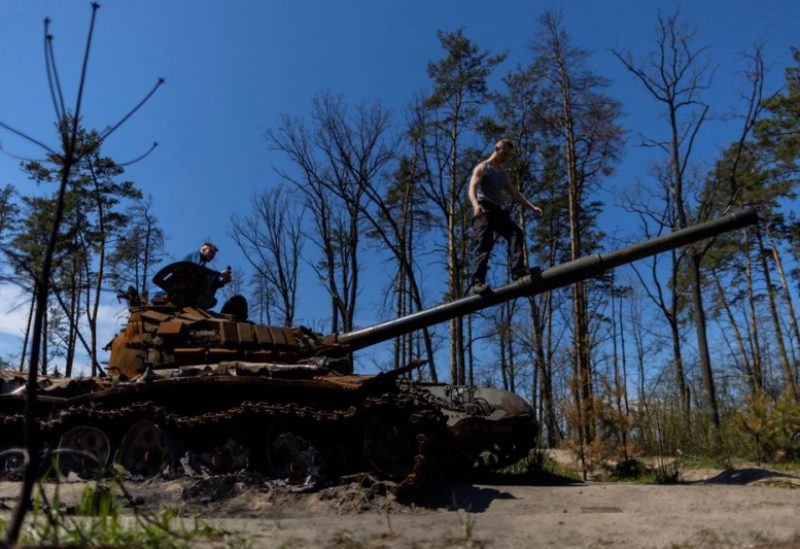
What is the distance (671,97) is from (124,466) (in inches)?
553

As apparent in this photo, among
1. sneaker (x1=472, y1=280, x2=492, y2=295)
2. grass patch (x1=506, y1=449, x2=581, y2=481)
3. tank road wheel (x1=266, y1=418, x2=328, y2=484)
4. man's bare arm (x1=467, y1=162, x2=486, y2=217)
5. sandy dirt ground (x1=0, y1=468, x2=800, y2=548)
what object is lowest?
sandy dirt ground (x1=0, y1=468, x2=800, y2=548)

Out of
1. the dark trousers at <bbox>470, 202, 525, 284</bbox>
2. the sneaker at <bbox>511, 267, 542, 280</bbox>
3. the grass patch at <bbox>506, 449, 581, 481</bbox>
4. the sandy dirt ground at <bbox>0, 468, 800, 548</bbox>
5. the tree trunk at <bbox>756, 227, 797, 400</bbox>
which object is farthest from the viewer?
the tree trunk at <bbox>756, 227, 797, 400</bbox>

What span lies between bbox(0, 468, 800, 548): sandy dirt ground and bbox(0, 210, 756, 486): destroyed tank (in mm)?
487

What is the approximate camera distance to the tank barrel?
6996 millimetres

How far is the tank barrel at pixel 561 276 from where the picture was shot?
275 inches

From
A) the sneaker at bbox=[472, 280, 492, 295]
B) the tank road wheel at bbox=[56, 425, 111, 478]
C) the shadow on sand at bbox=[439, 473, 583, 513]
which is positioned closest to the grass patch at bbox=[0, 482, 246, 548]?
the shadow on sand at bbox=[439, 473, 583, 513]

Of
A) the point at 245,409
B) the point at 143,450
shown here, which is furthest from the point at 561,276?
the point at 143,450

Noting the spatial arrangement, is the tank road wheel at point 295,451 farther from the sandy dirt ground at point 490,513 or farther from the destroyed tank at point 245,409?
the sandy dirt ground at point 490,513

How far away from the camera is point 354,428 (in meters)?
7.59

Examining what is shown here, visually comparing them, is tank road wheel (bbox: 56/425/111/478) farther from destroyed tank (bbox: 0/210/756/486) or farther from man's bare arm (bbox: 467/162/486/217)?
man's bare arm (bbox: 467/162/486/217)

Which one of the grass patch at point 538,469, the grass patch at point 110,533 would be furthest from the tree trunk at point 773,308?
the grass patch at point 110,533

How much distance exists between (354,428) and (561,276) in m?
2.85

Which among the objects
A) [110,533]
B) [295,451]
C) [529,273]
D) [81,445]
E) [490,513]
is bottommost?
[490,513]

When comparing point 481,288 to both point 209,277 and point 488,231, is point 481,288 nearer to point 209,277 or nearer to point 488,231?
point 488,231
